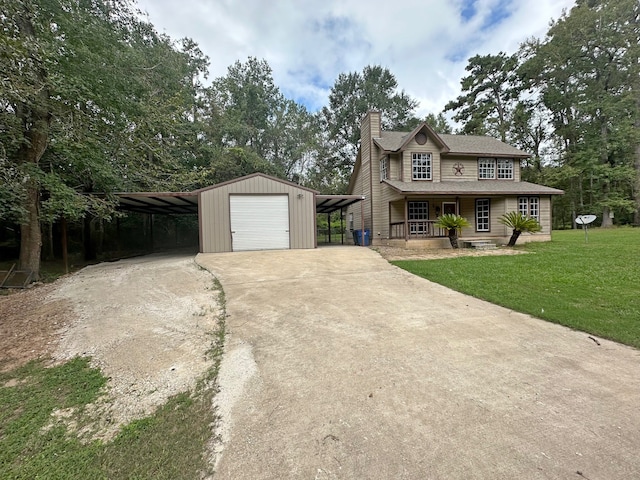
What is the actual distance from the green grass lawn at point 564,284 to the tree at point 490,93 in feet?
79.2

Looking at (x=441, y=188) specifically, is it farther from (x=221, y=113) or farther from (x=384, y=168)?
(x=221, y=113)

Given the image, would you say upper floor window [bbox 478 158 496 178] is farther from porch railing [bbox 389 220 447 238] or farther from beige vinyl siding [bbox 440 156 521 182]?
porch railing [bbox 389 220 447 238]

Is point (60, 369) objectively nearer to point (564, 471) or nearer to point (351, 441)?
point (351, 441)

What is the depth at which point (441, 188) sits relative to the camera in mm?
14336

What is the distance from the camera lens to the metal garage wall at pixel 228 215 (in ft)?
39.7

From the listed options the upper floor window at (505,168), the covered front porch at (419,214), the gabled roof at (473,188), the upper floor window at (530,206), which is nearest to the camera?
the gabled roof at (473,188)

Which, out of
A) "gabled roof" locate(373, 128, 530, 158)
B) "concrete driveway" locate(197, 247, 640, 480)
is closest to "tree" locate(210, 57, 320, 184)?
"gabled roof" locate(373, 128, 530, 158)

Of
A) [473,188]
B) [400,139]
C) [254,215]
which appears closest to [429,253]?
[473,188]

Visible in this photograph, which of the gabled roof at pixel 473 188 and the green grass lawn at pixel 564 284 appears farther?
the gabled roof at pixel 473 188

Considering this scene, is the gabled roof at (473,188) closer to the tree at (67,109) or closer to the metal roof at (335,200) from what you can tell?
the metal roof at (335,200)

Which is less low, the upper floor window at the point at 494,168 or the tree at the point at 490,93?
the tree at the point at 490,93

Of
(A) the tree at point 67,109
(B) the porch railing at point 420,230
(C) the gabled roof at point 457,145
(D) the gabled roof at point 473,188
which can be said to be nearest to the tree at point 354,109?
(C) the gabled roof at point 457,145

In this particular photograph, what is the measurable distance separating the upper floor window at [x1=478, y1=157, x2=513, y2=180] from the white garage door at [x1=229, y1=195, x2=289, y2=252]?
11.4 metres

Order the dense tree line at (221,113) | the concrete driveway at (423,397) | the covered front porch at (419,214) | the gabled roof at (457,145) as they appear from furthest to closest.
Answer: the gabled roof at (457,145) → the covered front porch at (419,214) → the dense tree line at (221,113) → the concrete driveway at (423,397)
